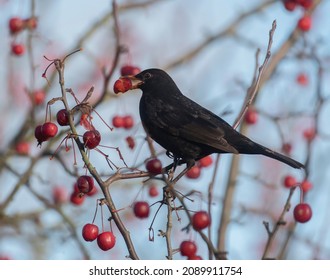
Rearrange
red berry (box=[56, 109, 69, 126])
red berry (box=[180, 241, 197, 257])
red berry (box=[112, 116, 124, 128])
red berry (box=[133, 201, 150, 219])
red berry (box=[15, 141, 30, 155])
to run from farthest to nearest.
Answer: red berry (box=[15, 141, 30, 155]) → red berry (box=[112, 116, 124, 128]) → red berry (box=[133, 201, 150, 219]) → red berry (box=[180, 241, 197, 257]) → red berry (box=[56, 109, 69, 126])

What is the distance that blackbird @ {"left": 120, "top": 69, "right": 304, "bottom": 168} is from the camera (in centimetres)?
398

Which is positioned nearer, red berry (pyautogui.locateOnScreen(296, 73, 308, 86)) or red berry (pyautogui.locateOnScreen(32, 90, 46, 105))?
red berry (pyautogui.locateOnScreen(32, 90, 46, 105))

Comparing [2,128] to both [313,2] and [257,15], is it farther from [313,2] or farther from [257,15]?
[313,2]

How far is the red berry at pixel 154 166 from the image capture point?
3.27 metres

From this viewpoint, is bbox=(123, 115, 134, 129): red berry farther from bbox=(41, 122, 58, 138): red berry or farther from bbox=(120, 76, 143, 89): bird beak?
bbox=(41, 122, 58, 138): red berry

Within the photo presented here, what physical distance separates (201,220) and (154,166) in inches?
16.1

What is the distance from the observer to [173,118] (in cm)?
409

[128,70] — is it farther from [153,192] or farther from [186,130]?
[153,192]

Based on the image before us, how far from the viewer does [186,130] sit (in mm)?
4031

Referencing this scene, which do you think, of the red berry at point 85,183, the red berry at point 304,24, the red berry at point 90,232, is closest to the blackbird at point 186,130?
the red berry at point 90,232

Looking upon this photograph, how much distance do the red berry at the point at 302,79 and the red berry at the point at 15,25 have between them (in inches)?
88.9

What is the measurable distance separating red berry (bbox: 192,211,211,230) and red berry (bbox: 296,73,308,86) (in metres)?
2.67

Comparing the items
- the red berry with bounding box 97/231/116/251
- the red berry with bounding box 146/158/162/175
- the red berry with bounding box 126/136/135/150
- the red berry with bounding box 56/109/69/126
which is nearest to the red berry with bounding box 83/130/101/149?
the red berry with bounding box 56/109/69/126

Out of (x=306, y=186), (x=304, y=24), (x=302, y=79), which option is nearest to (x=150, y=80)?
(x=306, y=186)
